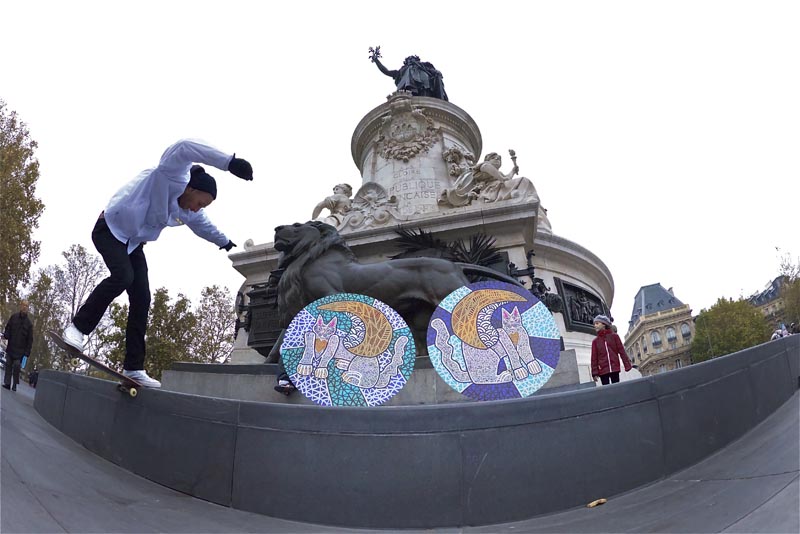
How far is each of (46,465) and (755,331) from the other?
52667mm

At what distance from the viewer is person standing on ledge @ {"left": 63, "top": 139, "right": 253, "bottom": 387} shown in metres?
3.31

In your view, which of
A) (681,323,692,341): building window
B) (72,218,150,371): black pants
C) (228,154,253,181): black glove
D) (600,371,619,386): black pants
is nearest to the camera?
(228,154,253,181): black glove

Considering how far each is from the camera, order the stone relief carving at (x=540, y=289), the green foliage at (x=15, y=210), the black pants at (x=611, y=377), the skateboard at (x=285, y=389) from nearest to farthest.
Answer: the skateboard at (x=285, y=389) → the black pants at (x=611, y=377) → the stone relief carving at (x=540, y=289) → the green foliage at (x=15, y=210)

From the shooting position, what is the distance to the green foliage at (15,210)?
57.9 ft

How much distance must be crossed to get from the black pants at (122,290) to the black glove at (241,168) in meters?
1.24

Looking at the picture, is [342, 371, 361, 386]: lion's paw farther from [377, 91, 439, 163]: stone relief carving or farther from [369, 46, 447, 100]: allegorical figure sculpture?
[369, 46, 447, 100]: allegorical figure sculpture

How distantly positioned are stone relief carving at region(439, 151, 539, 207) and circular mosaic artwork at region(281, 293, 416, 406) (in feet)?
20.4

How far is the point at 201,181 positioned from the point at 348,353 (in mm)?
2059

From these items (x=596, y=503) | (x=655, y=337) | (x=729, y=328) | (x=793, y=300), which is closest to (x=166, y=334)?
(x=596, y=503)

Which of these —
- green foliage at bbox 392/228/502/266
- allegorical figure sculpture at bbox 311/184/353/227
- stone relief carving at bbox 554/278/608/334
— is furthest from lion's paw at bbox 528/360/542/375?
allegorical figure sculpture at bbox 311/184/353/227

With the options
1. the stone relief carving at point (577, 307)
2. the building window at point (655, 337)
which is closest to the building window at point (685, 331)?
the building window at point (655, 337)

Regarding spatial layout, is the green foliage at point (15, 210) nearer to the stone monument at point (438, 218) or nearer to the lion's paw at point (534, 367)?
the stone monument at point (438, 218)

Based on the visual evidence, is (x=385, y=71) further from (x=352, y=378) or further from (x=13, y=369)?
(x=352, y=378)

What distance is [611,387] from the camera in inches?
128
